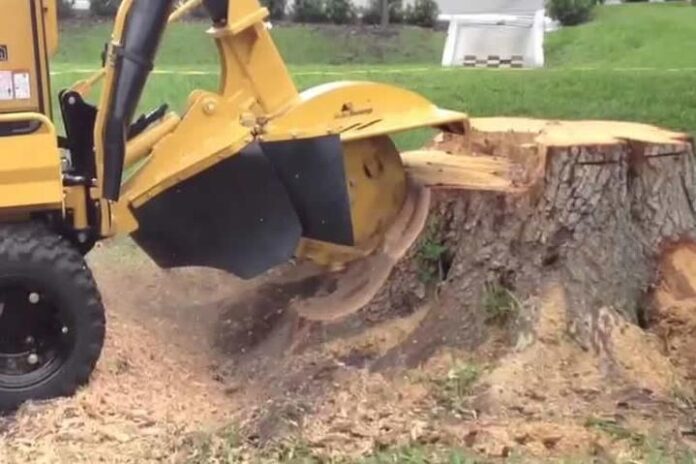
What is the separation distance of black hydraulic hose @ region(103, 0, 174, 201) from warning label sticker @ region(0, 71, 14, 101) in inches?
15.9

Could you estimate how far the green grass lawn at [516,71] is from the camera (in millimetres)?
12219

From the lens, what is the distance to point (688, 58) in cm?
1659

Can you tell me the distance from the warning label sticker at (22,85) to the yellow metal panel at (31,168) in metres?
0.17

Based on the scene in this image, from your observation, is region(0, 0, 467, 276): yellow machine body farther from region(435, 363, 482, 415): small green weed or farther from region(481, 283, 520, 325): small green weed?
region(435, 363, 482, 415): small green weed

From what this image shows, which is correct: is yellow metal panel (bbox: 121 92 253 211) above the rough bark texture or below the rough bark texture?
above

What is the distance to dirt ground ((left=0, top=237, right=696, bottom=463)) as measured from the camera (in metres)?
5.26

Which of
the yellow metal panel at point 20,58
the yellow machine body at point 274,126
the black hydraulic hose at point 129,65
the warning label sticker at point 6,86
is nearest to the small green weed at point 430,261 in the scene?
the yellow machine body at point 274,126

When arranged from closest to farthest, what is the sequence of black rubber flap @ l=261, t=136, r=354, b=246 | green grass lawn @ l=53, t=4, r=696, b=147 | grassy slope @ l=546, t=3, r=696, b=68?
black rubber flap @ l=261, t=136, r=354, b=246 → green grass lawn @ l=53, t=4, r=696, b=147 → grassy slope @ l=546, t=3, r=696, b=68

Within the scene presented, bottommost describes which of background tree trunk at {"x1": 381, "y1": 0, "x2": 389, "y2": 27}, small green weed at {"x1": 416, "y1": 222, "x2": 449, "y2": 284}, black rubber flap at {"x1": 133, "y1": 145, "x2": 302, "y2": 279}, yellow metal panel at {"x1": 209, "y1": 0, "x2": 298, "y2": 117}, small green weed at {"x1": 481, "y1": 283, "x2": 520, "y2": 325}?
background tree trunk at {"x1": 381, "y1": 0, "x2": 389, "y2": 27}

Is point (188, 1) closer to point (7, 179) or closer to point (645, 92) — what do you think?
point (7, 179)

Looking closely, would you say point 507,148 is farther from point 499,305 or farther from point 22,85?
point 22,85

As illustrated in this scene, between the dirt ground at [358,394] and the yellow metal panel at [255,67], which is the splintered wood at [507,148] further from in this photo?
the yellow metal panel at [255,67]

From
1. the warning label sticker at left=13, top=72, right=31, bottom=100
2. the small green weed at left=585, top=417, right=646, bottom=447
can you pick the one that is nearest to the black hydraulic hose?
the warning label sticker at left=13, top=72, right=31, bottom=100

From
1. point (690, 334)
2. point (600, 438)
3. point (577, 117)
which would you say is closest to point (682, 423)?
point (600, 438)
